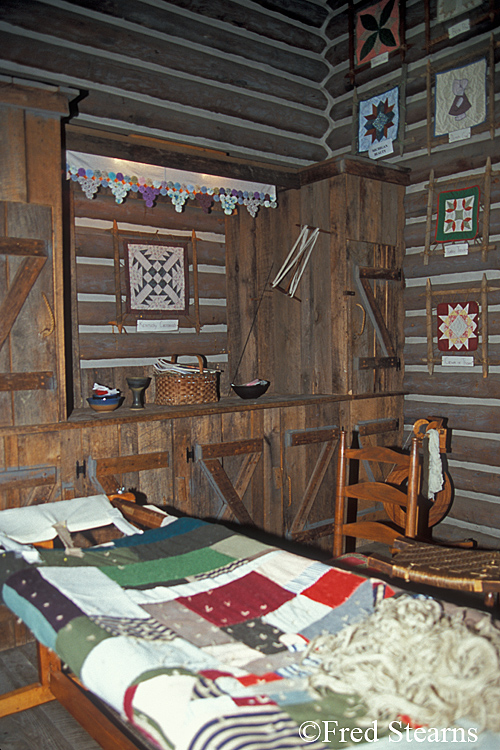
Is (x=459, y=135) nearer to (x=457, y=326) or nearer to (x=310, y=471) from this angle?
(x=457, y=326)

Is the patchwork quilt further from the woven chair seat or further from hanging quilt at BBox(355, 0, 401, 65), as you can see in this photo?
hanging quilt at BBox(355, 0, 401, 65)

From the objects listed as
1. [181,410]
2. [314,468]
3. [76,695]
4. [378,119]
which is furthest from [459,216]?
[76,695]

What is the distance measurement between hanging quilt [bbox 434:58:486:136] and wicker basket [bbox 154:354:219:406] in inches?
109

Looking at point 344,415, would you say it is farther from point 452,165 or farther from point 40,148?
point 40,148

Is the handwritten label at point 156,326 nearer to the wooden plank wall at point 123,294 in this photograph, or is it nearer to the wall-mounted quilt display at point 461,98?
the wooden plank wall at point 123,294

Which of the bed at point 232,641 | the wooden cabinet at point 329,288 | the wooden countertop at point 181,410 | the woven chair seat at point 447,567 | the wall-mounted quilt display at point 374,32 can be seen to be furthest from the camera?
the wall-mounted quilt display at point 374,32

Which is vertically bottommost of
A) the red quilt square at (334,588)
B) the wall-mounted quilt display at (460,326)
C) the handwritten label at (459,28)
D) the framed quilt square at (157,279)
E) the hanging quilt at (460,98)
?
the red quilt square at (334,588)

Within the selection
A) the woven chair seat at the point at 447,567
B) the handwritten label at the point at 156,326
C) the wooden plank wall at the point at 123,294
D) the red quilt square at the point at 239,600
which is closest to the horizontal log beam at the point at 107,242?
the wooden plank wall at the point at 123,294

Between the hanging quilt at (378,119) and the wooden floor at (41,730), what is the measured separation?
190 inches

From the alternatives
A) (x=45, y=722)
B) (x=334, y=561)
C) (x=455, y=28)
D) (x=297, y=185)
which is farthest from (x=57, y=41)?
(x=45, y=722)

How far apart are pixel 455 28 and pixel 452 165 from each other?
1030 mm

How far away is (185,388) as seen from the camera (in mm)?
4117

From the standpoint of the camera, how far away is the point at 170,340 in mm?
4730

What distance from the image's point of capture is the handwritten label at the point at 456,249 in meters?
4.60
